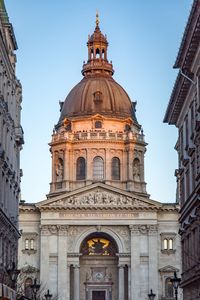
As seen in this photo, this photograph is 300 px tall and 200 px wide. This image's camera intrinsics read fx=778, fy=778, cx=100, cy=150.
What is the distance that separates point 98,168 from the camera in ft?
360

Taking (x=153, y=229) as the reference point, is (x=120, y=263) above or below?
below

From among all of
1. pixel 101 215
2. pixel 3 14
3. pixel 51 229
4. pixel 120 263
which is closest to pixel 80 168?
pixel 101 215

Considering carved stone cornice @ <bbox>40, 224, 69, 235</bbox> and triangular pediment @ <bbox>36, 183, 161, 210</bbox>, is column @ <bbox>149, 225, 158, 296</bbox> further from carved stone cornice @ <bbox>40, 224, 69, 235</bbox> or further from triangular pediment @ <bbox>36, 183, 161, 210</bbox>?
carved stone cornice @ <bbox>40, 224, 69, 235</bbox>

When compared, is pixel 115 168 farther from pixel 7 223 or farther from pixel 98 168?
pixel 7 223

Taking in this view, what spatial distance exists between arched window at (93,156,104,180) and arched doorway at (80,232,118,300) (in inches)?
413

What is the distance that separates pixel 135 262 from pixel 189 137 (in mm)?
54357

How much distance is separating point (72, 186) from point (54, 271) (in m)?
15.6

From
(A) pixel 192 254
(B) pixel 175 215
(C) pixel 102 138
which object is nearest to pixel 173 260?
(B) pixel 175 215

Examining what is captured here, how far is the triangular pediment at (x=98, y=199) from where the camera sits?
98625 millimetres

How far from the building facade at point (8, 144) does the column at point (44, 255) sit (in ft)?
135

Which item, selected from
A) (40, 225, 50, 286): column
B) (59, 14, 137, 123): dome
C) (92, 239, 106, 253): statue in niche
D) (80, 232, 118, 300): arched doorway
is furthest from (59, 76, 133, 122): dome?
(40, 225, 50, 286): column

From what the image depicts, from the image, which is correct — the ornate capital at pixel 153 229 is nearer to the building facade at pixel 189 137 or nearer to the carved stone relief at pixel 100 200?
the carved stone relief at pixel 100 200

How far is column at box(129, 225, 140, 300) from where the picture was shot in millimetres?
96500

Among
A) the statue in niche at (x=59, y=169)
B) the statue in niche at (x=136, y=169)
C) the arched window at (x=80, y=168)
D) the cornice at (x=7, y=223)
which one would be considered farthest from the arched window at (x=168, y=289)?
the cornice at (x=7, y=223)
